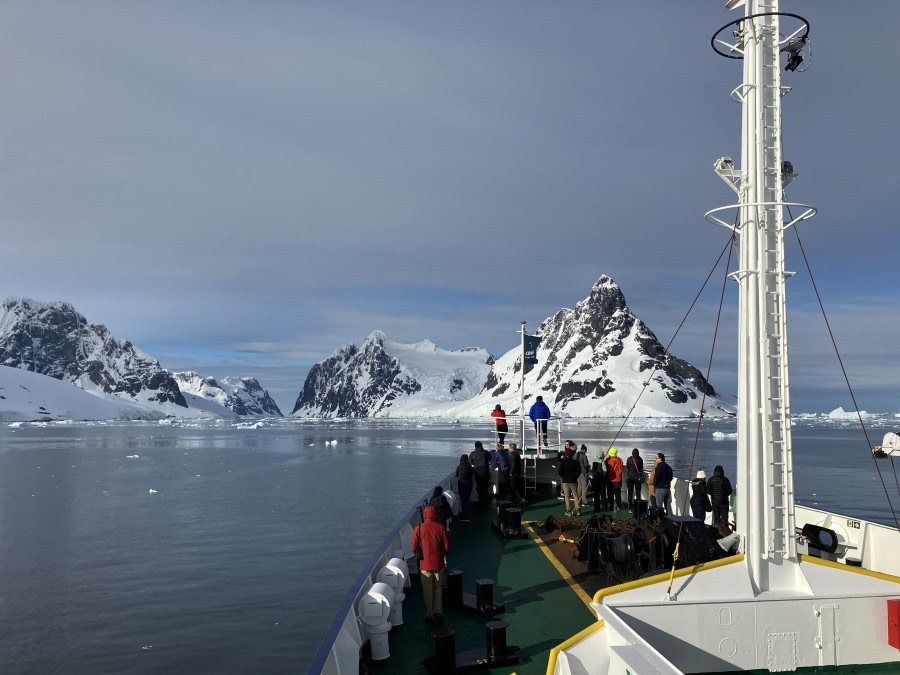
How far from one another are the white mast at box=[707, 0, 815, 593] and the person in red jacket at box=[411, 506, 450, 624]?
3.75 metres

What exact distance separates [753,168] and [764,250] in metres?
0.99

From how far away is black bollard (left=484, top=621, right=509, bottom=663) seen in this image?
23.9 ft

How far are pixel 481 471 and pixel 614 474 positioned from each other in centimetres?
327

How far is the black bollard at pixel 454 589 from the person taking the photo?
361 inches

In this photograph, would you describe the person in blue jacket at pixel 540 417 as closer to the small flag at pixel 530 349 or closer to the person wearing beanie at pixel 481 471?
the small flag at pixel 530 349

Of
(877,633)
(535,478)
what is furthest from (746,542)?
(535,478)

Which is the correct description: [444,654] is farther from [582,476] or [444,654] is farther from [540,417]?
[540,417]

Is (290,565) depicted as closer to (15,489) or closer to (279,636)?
(279,636)

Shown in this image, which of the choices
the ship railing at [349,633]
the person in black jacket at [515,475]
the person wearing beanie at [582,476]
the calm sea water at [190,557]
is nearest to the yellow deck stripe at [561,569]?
the person wearing beanie at [582,476]

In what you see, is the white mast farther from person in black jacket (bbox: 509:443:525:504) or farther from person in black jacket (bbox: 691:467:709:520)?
person in black jacket (bbox: 509:443:525:504)

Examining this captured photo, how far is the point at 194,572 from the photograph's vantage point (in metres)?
24.2

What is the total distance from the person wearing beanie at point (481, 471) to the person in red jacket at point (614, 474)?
3.02 metres

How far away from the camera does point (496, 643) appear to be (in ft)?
24.1

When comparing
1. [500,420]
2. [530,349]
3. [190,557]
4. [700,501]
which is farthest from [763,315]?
[190,557]
